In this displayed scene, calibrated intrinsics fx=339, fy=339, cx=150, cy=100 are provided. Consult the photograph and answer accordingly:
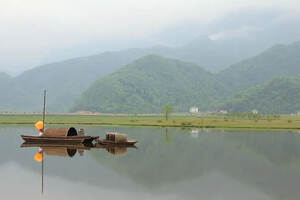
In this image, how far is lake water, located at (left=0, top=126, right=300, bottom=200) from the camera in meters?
24.1

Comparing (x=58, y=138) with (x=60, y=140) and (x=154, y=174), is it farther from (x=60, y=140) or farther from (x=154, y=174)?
(x=154, y=174)

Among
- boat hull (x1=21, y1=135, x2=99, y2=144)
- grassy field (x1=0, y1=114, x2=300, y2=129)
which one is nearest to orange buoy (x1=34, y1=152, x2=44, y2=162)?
boat hull (x1=21, y1=135, x2=99, y2=144)

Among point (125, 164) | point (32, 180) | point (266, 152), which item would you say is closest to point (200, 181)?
point (125, 164)

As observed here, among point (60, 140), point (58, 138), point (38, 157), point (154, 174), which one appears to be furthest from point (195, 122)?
point (154, 174)

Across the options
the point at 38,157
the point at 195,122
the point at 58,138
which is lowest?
the point at 38,157

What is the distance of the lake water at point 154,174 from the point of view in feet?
79.1

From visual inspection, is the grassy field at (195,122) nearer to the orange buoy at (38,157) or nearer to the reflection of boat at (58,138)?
the reflection of boat at (58,138)

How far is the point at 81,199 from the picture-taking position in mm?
22297

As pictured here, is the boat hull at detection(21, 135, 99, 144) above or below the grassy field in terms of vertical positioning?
below

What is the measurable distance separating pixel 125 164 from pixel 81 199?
525 inches

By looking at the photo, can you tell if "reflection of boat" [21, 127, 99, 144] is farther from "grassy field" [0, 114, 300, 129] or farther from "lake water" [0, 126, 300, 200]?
"grassy field" [0, 114, 300, 129]

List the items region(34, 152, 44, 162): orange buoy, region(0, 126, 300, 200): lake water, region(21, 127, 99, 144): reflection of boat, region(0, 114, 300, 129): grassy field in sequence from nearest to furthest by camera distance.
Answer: region(0, 126, 300, 200): lake water → region(34, 152, 44, 162): orange buoy → region(21, 127, 99, 144): reflection of boat → region(0, 114, 300, 129): grassy field

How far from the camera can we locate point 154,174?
30.6 metres

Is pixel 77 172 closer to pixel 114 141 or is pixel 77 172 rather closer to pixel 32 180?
pixel 32 180
